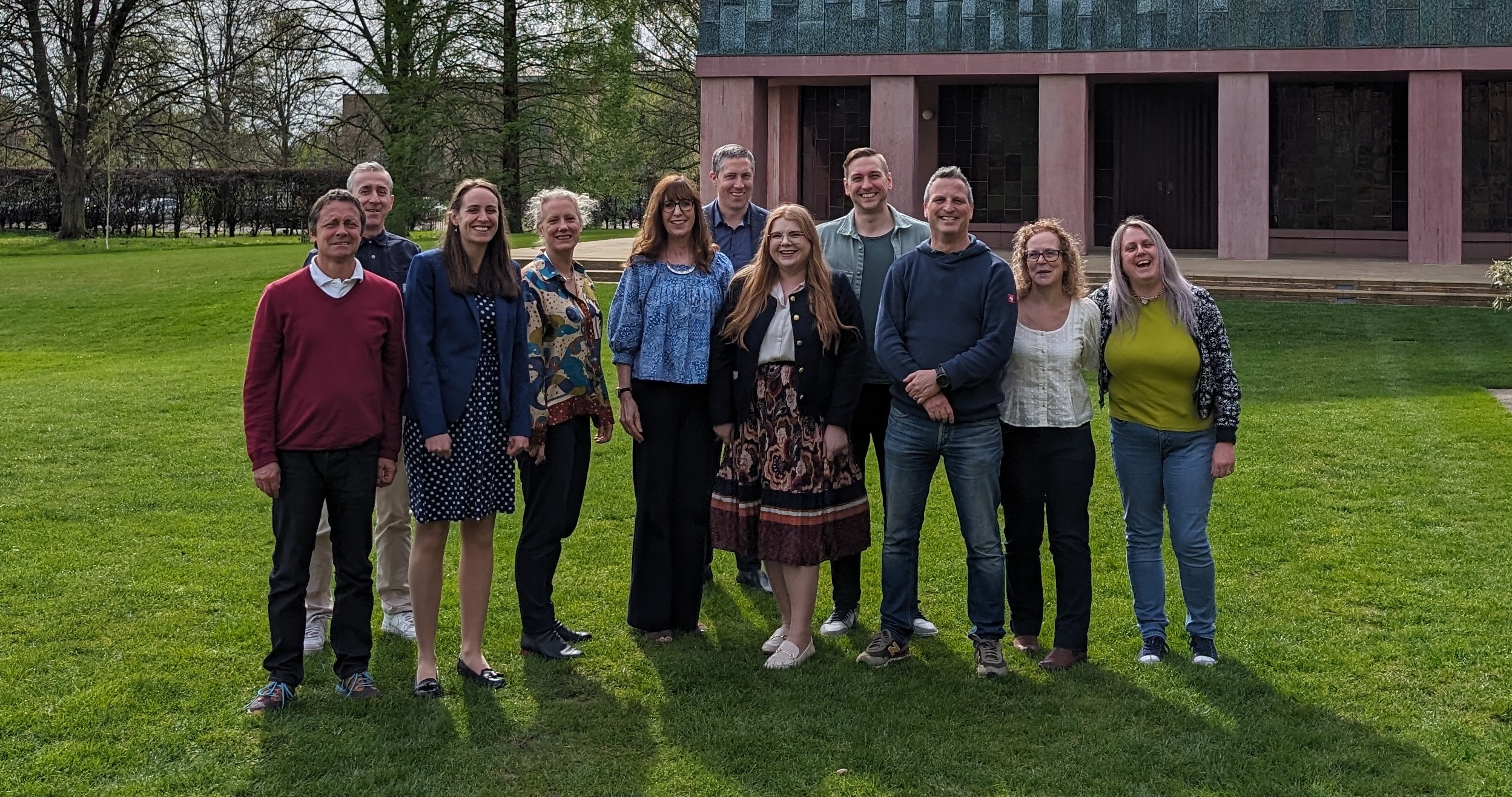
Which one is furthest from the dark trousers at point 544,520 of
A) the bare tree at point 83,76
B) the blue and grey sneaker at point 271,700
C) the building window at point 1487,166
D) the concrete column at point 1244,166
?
the bare tree at point 83,76

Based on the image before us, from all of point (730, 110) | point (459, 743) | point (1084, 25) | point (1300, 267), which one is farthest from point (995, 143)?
point (459, 743)

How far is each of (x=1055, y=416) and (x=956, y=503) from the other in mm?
523

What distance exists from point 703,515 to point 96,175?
37.8 meters

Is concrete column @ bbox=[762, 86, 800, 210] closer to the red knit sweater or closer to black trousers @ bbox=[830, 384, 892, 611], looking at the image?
black trousers @ bbox=[830, 384, 892, 611]

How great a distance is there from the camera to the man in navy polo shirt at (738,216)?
6.73 meters

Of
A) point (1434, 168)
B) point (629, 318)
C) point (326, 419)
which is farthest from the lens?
point (1434, 168)

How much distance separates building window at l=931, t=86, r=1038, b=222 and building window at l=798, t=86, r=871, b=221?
5.37 ft

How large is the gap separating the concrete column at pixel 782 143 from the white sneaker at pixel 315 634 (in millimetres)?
23025

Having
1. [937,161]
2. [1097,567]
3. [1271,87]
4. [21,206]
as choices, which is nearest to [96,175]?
[21,206]

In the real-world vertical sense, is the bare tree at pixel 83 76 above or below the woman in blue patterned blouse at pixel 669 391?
above

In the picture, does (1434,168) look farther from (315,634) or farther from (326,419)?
(326,419)

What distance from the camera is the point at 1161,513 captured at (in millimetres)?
5824

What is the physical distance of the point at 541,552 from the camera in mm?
5992

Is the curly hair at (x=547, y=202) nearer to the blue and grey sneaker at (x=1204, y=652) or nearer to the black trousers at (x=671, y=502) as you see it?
the black trousers at (x=671, y=502)
